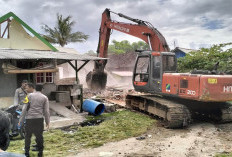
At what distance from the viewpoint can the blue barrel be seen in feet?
36.5

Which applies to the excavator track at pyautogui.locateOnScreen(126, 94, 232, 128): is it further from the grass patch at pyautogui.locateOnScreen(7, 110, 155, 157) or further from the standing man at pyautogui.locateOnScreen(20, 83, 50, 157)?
the standing man at pyautogui.locateOnScreen(20, 83, 50, 157)

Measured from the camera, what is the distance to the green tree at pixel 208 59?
55.6 feet

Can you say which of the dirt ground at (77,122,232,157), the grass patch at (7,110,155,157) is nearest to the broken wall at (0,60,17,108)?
the grass patch at (7,110,155,157)

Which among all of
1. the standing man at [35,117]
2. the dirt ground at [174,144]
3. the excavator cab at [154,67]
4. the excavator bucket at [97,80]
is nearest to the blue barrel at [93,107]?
the excavator cab at [154,67]

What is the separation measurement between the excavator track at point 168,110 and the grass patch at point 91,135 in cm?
48

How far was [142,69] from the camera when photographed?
36.4ft

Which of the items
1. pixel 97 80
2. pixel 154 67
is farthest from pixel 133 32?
pixel 97 80

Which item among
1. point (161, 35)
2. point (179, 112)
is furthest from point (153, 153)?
point (161, 35)

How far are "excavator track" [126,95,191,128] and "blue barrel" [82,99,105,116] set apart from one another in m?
1.80

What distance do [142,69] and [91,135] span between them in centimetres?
418

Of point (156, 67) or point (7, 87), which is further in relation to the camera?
point (7, 87)

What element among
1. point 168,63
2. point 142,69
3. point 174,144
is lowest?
point 174,144

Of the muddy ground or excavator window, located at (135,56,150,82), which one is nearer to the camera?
the muddy ground

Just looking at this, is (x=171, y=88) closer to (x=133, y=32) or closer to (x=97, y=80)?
(x=133, y=32)
